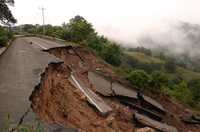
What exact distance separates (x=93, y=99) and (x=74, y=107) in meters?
3.09

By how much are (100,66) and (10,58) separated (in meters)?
10.0

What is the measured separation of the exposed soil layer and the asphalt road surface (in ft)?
1.31

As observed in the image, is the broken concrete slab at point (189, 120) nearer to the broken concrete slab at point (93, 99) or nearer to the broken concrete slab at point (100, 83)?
the broken concrete slab at point (100, 83)

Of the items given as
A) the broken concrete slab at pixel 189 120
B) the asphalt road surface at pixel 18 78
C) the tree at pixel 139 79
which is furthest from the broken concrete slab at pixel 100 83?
the broken concrete slab at pixel 189 120

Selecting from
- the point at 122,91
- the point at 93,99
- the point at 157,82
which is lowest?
the point at 157,82

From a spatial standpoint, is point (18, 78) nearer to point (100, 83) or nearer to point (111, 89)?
point (111, 89)

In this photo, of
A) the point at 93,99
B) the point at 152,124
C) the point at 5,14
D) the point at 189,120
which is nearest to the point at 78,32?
the point at 5,14

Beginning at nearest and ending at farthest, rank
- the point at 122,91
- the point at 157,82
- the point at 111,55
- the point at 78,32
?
1. the point at 122,91
2. the point at 157,82
3. the point at 111,55
4. the point at 78,32

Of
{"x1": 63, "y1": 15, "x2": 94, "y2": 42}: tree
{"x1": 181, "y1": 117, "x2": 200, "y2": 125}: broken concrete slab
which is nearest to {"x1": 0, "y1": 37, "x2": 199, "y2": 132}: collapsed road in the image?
{"x1": 181, "y1": 117, "x2": 200, "y2": 125}: broken concrete slab

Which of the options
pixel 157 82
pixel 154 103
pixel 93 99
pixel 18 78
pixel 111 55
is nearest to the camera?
pixel 18 78

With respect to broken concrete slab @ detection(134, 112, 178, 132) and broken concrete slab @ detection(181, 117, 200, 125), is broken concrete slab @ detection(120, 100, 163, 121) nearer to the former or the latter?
broken concrete slab @ detection(134, 112, 178, 132)

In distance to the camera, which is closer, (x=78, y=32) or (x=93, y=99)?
(x=93, y=99)

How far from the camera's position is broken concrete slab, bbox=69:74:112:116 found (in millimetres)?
18553

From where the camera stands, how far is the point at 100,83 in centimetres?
2455
